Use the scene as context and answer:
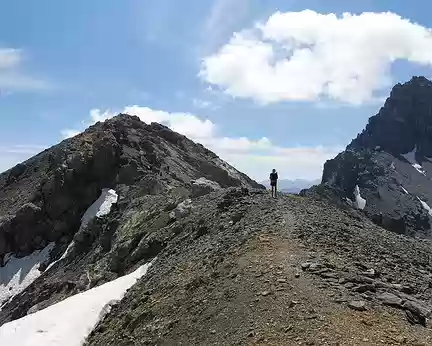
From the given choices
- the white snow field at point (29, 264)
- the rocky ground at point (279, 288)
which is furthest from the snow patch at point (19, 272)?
the rocky ground at point (279, 288)

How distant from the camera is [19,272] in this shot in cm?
6281

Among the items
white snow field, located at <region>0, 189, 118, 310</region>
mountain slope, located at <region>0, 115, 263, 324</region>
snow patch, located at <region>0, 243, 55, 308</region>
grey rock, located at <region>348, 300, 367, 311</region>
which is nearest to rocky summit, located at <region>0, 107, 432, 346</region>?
grey rock, located at <region>348, 300, 367, 311</region>

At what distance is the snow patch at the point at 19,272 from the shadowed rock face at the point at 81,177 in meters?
1.56

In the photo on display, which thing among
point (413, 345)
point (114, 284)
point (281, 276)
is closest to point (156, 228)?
point (114, 284)

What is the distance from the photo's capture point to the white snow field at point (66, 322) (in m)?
25.0

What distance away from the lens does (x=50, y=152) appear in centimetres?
8538

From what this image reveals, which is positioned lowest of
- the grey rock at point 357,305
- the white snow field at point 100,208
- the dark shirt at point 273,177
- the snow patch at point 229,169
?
the grey rock at point 357,305

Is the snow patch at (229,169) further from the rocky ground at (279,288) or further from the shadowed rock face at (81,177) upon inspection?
the rocky ground at (279,288)

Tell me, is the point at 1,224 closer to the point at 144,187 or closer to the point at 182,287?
the point at 144,187

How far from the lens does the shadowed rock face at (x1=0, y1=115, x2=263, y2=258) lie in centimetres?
6788

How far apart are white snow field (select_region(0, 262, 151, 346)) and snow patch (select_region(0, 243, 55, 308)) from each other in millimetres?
31919

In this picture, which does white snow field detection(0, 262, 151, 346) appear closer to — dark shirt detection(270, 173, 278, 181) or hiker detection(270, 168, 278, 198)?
hiker detection(270, 168, 278, 198)

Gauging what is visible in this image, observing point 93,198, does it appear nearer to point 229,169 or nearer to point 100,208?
point 100,208

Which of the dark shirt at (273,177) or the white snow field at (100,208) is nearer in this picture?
the dark shirt at (273,177)
